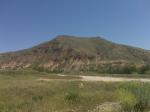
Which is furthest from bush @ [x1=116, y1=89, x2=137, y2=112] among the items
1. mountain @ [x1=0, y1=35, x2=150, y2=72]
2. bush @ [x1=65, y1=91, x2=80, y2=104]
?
mountain @ [x1=0, y1=35, x2=150, y2=72]

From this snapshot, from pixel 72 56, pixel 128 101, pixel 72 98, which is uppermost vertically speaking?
pixel 72 56

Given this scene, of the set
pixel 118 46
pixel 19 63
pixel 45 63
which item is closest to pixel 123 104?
pixel 45 63

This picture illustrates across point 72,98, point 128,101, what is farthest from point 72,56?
point 128,101

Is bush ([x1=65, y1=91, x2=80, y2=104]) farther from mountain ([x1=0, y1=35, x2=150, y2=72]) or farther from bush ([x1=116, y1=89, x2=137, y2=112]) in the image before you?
mountain ([x1=0, y1=35, x2=150, y2=72])

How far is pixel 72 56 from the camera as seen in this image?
123 m

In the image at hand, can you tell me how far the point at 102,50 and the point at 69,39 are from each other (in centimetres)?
1749

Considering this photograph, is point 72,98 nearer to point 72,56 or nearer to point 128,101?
point 128,101

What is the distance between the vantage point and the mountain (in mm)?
118438

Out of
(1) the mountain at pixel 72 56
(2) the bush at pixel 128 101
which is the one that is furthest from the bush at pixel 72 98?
(1) the mountain at pixel 72 56

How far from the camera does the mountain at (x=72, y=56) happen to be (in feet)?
389

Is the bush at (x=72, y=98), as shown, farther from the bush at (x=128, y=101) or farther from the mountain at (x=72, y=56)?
the mountain at (x=72, y=56)

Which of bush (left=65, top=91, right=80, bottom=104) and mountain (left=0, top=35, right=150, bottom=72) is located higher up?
mountain (left=0, top=35, right=150, bottom=72)

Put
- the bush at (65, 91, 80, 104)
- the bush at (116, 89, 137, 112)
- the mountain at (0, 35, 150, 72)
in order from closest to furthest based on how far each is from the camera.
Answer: the bush at (116, 89, 137, 112), the bush at (65, 91, 80, 104), the mountain at (0, 35, 150, 72)

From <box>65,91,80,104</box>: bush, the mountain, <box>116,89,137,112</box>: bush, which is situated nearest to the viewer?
<box>116,89,137,112</box>: bush
